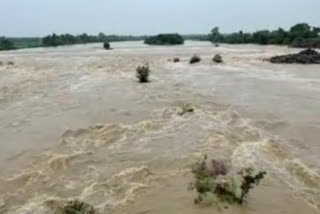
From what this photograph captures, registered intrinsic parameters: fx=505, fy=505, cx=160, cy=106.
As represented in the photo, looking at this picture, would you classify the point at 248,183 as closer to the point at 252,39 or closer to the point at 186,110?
the point at 186,110

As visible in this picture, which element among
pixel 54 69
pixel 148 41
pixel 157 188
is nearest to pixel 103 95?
pixel 157 188

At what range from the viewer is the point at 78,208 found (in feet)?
22.7

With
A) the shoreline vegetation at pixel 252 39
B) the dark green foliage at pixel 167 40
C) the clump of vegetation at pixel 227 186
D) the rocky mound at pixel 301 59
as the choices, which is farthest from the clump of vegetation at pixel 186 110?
the dark green foliage at pixel 167 40

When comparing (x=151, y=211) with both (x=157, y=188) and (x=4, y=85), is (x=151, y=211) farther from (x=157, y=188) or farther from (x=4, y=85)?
(x=4, y=85)

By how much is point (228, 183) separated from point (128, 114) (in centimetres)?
723

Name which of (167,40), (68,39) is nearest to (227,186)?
(167,40)

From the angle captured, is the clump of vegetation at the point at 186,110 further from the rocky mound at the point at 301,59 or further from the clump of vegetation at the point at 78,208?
the rocky mound at the point at 301,59

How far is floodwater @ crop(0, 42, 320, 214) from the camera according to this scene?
7.80 metres

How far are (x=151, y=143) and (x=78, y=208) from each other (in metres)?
4.18

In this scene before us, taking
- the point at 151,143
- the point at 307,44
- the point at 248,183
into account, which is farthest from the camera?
the point at 307,44

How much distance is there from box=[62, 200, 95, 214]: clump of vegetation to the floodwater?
0.33 m

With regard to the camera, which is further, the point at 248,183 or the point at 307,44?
the point at 307,44

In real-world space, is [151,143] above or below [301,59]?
above

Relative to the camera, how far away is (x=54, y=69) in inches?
1223
